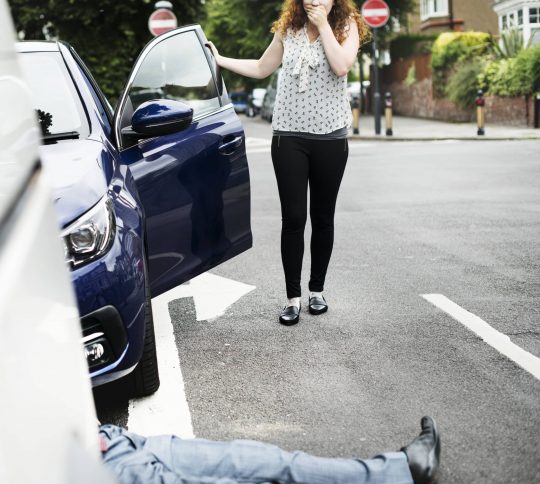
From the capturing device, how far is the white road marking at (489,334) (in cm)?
410

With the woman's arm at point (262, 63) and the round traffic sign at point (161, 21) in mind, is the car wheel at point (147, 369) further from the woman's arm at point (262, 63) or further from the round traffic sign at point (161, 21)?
the round traffic sign at point (161, 21)

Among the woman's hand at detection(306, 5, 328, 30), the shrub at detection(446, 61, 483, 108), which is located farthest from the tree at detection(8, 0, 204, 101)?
the woman's hand at detection(306, 5, 328, 30)

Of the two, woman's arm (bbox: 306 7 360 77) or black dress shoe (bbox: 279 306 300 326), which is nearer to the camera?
woman's arm (bbox: 306 7 360 77)

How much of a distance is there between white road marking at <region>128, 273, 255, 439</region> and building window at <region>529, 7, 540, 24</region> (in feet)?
111

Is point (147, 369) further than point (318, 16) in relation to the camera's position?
No

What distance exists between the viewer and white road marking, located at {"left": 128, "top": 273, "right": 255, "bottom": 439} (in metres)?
3.45

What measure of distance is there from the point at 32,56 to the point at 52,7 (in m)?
22.0

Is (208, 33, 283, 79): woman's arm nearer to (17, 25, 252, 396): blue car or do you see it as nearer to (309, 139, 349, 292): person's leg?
(17, 25, 252, 396): blue car

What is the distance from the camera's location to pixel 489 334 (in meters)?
4.61

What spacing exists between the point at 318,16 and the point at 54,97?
A: 1427 millimetres

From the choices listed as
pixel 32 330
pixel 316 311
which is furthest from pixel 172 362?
pixel 32 330

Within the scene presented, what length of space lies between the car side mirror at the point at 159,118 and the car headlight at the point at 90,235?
928 mm

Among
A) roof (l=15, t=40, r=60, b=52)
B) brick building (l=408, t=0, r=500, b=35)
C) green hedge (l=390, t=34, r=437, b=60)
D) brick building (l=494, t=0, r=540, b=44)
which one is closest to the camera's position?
roof (l=15, t=40, r=60, b=52)

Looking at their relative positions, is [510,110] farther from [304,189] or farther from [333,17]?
[304,189]
